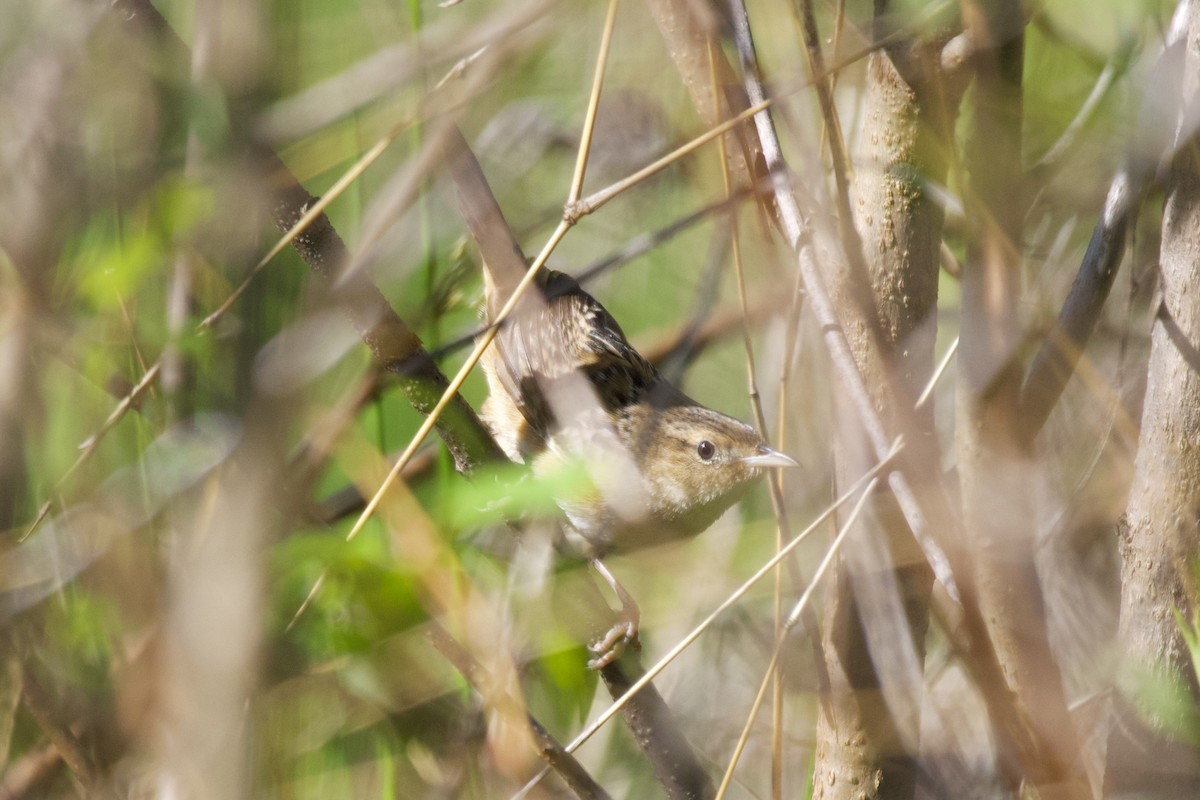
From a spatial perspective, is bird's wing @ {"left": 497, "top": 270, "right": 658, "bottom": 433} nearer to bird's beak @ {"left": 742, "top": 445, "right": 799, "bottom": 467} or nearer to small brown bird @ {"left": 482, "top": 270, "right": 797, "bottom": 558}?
small brown bird @ {"left": 482, "top": 270, "right": 797, "bottom": 558}

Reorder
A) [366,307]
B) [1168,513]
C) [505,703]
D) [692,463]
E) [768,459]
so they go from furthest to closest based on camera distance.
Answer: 1. [692,463]
2. [768,459]
3. [1168,513]
4. [505,703]
5. [366,307]

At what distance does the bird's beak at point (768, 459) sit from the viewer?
2.70 meters

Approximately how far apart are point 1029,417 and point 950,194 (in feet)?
1.70

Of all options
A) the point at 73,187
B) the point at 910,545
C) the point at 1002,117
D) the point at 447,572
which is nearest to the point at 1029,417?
the point at 910,545

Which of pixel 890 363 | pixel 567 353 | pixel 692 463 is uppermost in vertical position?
pixel 567 353

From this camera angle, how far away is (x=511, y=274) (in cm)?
232

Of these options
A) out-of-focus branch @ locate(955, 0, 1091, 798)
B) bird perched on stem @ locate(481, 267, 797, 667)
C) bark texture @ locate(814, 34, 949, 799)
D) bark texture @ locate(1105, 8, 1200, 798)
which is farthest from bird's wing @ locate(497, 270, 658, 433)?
bark texture @ locate(1105, 8, 1200, 798)

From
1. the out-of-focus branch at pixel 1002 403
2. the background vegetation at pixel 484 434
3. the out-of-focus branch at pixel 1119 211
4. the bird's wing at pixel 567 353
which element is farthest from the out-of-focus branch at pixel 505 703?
the bird's wing at pixel 567 353

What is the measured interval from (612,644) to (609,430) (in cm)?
119

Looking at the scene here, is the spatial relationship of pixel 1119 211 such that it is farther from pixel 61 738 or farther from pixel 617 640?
pixel 61 738

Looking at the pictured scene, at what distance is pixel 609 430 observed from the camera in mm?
3350

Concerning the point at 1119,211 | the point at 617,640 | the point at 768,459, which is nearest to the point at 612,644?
the point at 617,640

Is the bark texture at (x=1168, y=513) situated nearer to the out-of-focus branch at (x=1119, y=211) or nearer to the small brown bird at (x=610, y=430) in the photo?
the out-of-focus branch at (x=1119, y=211)

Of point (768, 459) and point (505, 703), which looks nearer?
point (505, 703)
